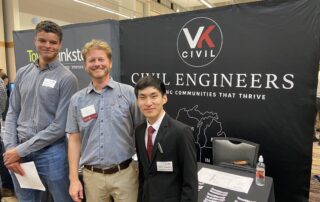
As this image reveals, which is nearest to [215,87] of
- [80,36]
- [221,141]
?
[221,141]

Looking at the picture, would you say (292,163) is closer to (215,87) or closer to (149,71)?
(215,87)

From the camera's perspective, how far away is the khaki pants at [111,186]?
4.51 feet

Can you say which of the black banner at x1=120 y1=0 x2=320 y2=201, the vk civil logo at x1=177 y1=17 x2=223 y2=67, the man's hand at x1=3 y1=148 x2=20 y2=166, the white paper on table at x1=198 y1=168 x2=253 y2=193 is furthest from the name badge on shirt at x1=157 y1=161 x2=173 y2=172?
the vk civil logo at x1=177 y1=17 x2=223 y2=67

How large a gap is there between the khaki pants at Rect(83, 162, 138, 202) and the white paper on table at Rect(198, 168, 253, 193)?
60 cm

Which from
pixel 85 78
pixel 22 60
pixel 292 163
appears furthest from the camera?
pixel 22 60

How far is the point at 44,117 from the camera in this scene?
155 centimetres

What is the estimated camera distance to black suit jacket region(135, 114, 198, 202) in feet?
3.95

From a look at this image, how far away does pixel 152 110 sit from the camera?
1.26 m

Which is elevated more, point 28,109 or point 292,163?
point 28,109

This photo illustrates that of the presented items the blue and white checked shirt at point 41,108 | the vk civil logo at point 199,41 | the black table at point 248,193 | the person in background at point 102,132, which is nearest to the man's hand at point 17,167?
the blue and white checked shirt at point 41,108

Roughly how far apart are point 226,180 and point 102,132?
0.98m

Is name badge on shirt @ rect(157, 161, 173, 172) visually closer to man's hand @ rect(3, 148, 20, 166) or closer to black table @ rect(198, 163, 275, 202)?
black table @ rect(198, 163, 275, 202)

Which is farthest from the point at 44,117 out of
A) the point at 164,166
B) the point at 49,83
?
the point at 164,166

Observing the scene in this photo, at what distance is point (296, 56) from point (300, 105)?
0.40 meters
